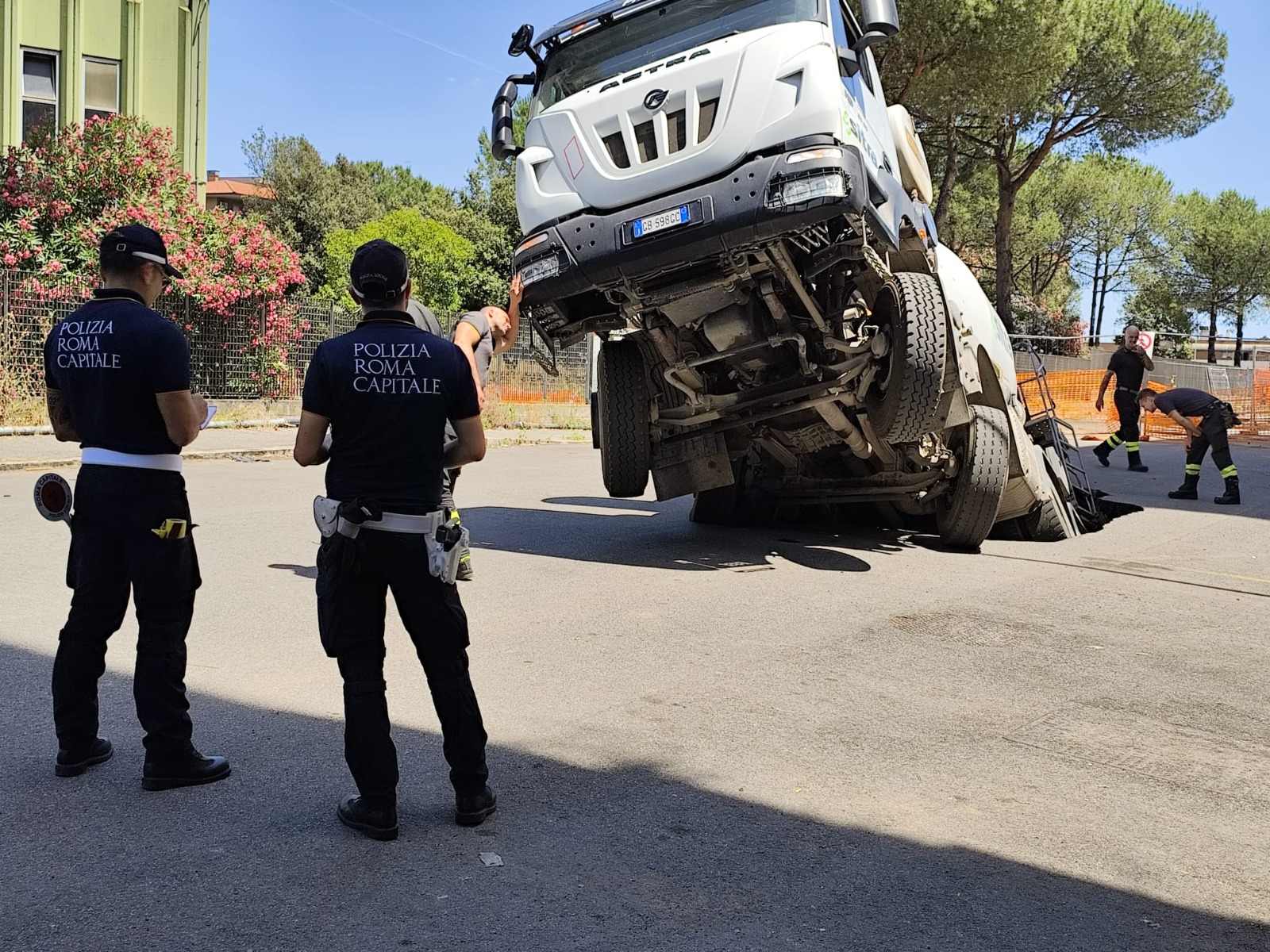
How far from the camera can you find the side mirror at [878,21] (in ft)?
23.3

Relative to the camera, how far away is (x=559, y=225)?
22.9ft

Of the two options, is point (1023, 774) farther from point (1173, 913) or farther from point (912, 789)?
point (1173, 913)

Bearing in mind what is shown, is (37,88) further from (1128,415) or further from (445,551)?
(445,551)

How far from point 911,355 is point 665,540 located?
2745 mm

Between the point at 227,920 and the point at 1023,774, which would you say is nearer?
the point at 227,920

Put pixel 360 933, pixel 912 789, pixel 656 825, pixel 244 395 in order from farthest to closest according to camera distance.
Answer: pixel 244 395
pixel 912 789
pixel 656 825
pixel 360 933

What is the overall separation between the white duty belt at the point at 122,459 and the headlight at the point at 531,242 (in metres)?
3.62

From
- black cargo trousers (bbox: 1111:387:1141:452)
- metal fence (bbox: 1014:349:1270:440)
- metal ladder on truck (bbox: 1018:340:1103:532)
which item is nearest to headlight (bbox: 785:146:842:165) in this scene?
metal ladder on truck (bbox: 1018:340:1103:532)

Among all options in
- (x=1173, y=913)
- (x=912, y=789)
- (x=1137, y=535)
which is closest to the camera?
(x=1173, y=913)

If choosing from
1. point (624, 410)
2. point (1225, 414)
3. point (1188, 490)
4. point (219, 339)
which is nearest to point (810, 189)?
point (624, 410)

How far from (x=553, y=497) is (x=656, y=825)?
829 cm

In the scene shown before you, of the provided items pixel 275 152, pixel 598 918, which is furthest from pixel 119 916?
pixel 275 152

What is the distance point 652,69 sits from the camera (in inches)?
271

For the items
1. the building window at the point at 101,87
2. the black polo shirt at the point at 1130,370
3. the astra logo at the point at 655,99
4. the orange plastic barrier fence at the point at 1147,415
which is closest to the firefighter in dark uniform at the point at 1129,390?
the black polo shirt at the point at 1130,370
